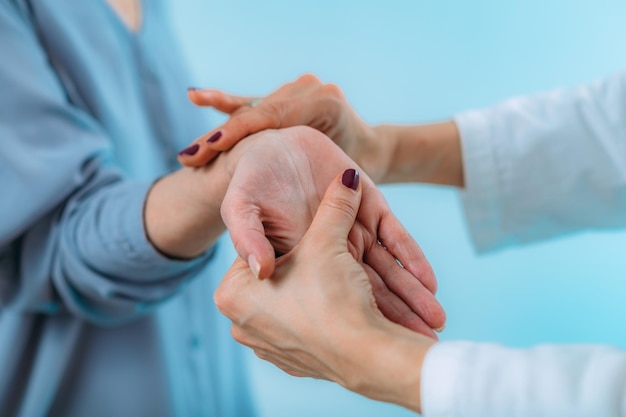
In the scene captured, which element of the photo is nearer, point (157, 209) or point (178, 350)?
point (157, 209)

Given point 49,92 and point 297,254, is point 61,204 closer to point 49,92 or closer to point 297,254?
point 49,92

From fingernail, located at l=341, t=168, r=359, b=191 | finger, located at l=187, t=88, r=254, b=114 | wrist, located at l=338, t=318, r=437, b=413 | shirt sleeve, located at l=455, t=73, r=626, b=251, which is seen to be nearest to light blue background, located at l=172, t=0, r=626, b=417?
shirt sleeve, located at l=455, t=73, r=626, b=251

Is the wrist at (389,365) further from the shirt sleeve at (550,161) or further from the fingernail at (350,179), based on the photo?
the shirt sleeve at (550,161)

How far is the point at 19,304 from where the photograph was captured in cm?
69

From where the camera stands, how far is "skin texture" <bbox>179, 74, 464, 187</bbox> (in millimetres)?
688

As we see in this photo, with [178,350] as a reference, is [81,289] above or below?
above

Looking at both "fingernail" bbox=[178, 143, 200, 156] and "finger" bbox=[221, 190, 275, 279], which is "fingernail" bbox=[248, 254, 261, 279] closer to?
"finger" bbox=[221, 190, 275, 279]

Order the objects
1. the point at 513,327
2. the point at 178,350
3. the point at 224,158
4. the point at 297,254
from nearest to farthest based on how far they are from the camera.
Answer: the point at 297,254, the point at 224,158, the point at 178,350, the point at 513,327

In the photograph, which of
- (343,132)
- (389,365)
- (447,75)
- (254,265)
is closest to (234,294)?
(254,265)

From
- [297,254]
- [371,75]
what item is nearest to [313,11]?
[371,75]

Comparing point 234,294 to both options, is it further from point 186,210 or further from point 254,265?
point 186,210

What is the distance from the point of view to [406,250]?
0.55m

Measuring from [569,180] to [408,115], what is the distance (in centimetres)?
61

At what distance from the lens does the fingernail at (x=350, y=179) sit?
537 millimetres
